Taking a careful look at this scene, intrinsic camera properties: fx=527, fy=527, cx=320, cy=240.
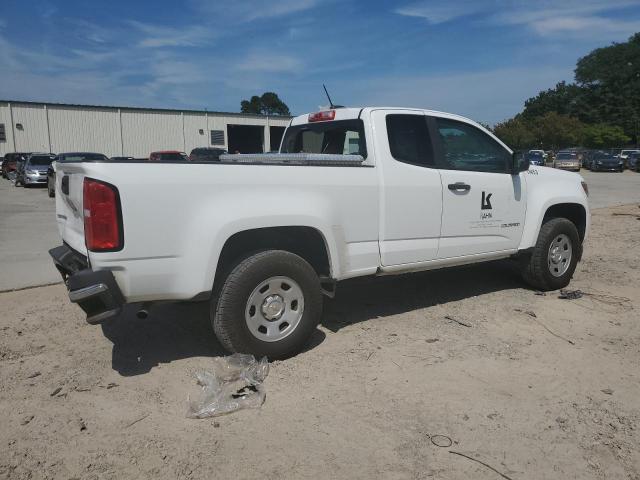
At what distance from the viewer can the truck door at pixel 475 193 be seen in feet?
16.1

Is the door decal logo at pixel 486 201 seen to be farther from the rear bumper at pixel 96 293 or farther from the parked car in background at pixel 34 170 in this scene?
the parked car in background at pixel 34 170

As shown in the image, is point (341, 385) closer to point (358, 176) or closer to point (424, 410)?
point (424, 410)

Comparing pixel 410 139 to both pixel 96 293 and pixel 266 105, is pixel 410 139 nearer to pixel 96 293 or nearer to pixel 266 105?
pixel 96 293

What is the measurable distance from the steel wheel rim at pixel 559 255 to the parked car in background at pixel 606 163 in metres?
37.0

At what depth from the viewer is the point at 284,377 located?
3.82 m

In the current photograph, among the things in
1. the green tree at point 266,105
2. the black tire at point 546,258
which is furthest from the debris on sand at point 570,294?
the green tree at point 266,105

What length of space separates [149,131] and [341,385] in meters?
38.8

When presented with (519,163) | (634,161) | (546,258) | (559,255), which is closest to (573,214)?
(559,255)

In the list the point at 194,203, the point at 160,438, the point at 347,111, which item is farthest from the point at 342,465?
the point at 347,111

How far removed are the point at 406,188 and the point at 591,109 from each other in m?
89.3

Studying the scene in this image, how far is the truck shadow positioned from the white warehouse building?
34400 mm

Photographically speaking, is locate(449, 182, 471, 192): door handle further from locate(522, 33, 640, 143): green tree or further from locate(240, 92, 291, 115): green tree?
locate(240, 92, 291, 115): green tree

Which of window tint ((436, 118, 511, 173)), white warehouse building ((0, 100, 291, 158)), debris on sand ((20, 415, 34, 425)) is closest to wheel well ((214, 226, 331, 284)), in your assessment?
debris on sand ((20, 415, 34, 425))

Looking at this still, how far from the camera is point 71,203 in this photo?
385cm
